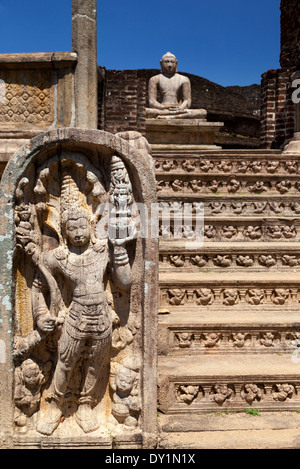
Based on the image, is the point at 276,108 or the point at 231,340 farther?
the point at 276,108

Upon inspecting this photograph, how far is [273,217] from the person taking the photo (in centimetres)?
396

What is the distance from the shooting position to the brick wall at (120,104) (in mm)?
7590

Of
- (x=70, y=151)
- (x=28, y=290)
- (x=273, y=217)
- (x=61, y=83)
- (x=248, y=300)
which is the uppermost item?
(x=61, y=83)

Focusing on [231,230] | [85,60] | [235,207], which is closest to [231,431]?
[231,230]

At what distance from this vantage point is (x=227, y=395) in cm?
259

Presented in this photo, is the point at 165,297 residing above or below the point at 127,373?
above

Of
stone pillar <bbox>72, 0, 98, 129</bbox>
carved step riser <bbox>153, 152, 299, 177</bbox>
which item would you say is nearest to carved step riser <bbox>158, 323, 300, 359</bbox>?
carved step riser <bbox>153, 152, 299, 177</bbox>

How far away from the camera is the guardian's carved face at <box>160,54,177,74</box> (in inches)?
342

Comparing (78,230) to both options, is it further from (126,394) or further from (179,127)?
(179,127)

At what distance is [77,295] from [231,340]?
1.34m

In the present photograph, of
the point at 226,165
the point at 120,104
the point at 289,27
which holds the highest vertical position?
the point at 289,27

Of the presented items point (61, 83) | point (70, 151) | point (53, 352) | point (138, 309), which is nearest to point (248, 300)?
point (138, 309)

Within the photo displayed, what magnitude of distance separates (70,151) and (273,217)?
2423 millimetres
